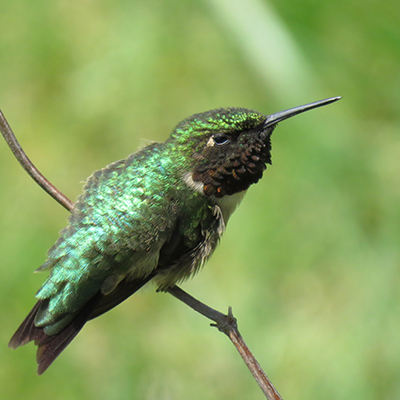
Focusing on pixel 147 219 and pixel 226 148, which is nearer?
pixel 147 219

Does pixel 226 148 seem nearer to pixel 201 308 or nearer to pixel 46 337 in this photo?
pixel 201 308

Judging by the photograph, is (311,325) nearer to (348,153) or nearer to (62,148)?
(348,153)

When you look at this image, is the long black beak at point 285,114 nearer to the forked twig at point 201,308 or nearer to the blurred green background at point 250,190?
the blurred green background at point 250,190

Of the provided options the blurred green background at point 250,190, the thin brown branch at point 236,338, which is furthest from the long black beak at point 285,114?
the thin brown branch at point 236,338

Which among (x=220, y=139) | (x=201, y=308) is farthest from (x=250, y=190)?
(x=201, y=308)

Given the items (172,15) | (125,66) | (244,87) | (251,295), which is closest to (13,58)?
(125,66)

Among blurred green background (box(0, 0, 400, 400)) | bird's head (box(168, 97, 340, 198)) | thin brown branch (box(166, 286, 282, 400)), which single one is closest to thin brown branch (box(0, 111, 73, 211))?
bird's head (box(168, 97, 340, 198))
